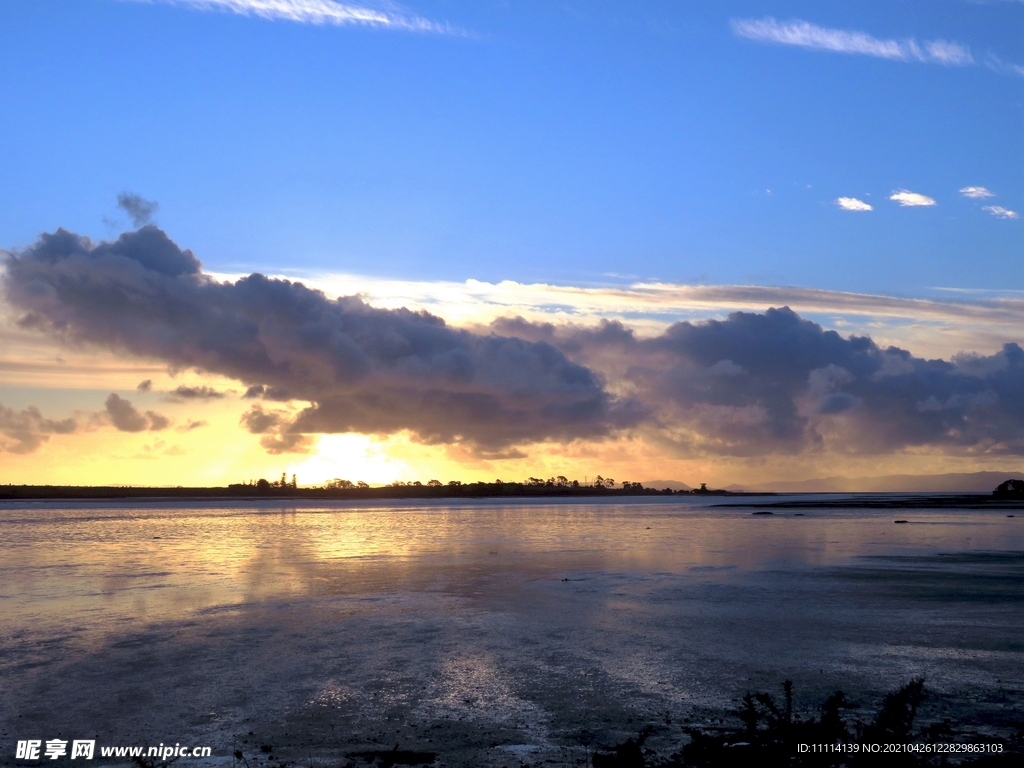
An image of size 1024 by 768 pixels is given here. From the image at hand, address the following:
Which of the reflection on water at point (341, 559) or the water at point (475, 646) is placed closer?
the water at point (475, 646)

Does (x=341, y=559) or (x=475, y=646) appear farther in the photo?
(x=341, y=559)

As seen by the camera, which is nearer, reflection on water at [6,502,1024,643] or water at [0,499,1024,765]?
water at [0,499,1024,765]

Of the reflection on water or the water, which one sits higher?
the water

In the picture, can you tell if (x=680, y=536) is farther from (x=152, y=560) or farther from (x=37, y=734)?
(x=37, y=734)

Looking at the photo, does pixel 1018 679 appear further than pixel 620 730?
Yes

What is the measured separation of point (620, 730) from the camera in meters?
9.89

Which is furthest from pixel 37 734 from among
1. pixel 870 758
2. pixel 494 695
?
pixel 870 758

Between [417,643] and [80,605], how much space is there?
10425mm

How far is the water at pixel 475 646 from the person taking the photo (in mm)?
10367

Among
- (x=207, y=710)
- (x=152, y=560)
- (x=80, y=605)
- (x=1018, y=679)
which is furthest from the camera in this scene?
(x=152, y=560)

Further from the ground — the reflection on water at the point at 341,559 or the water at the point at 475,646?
the water at the point at 475,646

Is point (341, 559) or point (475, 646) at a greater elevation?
point (475, 646)

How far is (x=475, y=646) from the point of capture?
15.0 m

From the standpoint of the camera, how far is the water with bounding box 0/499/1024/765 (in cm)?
1037
